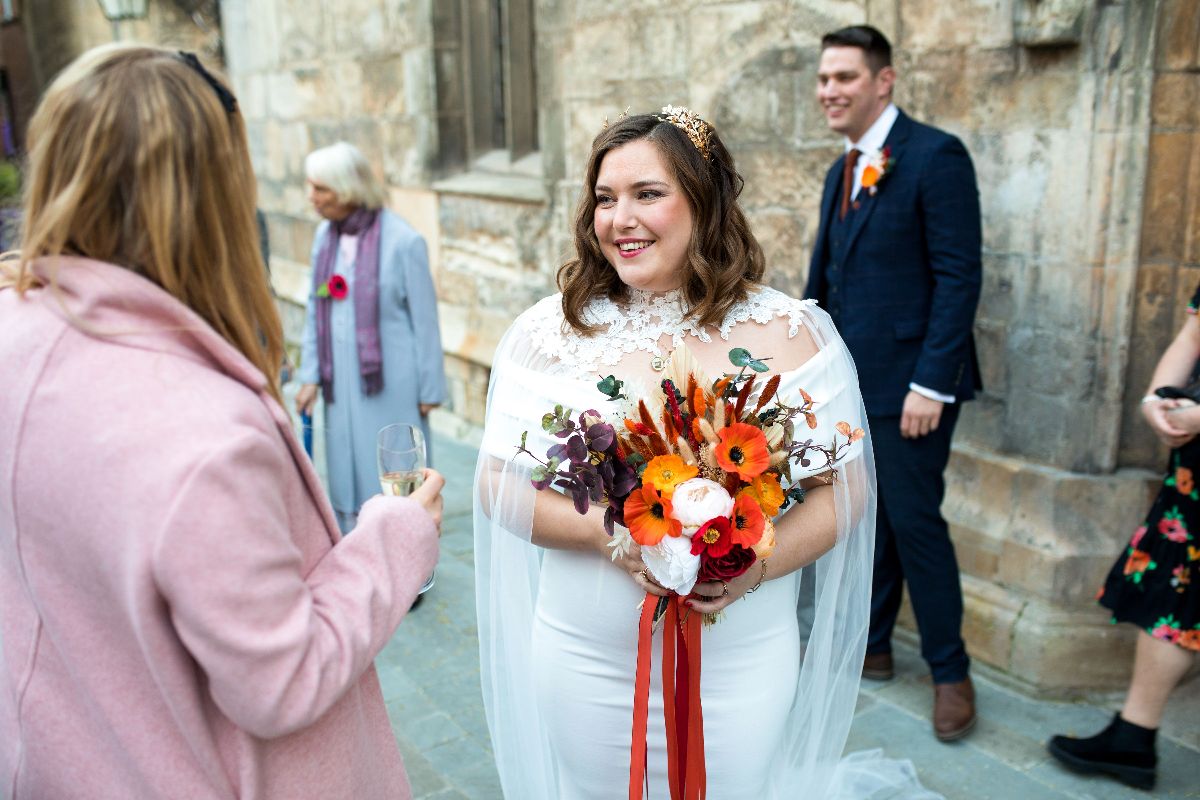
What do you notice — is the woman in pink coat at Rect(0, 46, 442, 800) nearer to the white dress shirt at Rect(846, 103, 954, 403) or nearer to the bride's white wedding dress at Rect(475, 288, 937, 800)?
the bride's white wedding dress at Rect(475, 288, 937, 800)

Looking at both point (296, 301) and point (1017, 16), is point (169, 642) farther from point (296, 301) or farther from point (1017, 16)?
point (296, 301)

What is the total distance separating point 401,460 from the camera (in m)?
1.87

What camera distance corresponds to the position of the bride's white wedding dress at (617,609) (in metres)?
2.40

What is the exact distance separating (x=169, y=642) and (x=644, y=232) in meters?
1.40

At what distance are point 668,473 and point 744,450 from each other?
0.15 metres

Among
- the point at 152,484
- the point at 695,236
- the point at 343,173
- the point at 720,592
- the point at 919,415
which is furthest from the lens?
the point at 343,173

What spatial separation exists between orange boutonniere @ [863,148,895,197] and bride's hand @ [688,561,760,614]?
78.0 inches

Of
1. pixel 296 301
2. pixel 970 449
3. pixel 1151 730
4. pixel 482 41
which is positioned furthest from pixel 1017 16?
pixel 296 301

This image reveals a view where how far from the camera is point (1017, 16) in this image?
382cm

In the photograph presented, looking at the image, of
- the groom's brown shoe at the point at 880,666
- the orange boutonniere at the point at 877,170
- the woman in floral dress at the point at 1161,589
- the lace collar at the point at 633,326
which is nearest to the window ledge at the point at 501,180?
the orange boutonniere at the point at 877,170

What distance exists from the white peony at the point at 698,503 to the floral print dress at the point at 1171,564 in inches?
78.1

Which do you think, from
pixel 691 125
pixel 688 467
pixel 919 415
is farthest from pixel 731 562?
pixel 919 415

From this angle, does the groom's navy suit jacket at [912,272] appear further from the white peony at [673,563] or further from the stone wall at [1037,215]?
the white peony at [673,563]

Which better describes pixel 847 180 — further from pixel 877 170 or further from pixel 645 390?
pixel 645 390
